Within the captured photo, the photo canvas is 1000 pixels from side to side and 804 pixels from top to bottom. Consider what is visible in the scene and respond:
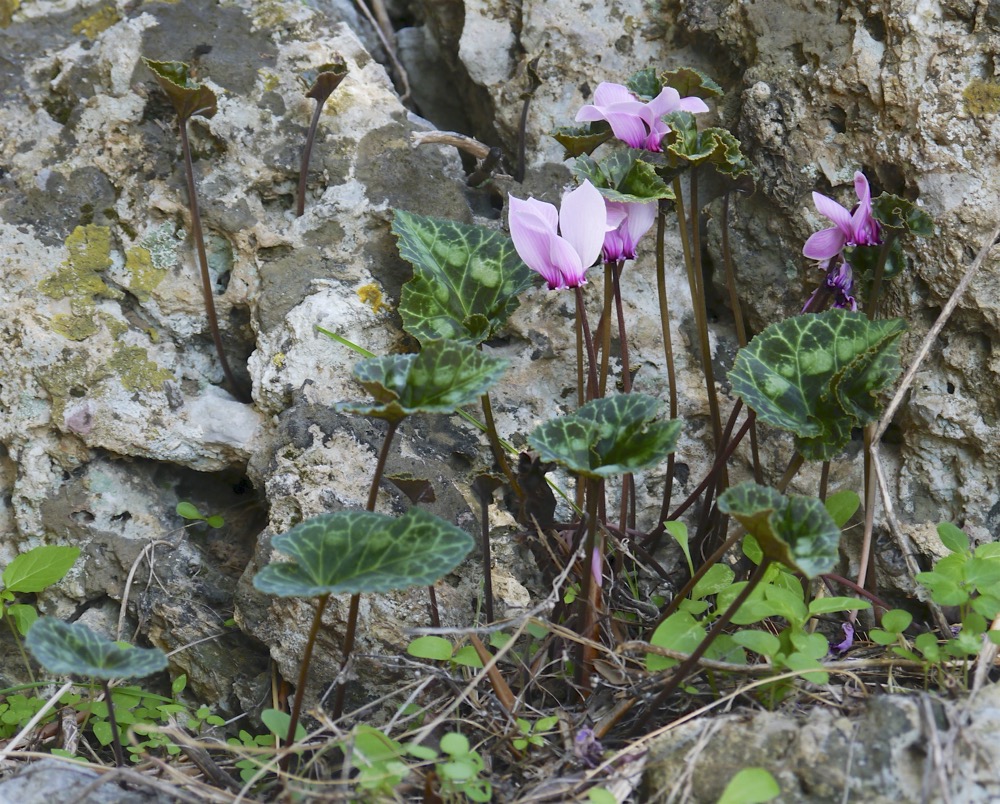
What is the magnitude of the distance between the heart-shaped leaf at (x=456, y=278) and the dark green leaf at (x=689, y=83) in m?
0.49

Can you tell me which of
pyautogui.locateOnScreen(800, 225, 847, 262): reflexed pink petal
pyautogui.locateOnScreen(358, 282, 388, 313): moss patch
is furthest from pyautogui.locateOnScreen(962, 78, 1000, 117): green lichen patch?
pyautogui.locateOnScreen(358, 282, 388, 313): moss patch

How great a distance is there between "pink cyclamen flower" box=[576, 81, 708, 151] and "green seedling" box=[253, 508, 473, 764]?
91 cm

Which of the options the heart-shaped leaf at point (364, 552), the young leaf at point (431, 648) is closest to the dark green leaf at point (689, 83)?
the heart-shaped leaf at point (364, 552)

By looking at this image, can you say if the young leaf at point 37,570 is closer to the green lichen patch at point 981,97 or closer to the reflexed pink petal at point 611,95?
the reflexed pink petal at point 611,95

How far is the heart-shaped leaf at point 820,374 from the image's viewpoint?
161 cm

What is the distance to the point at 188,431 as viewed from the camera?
2.06 m

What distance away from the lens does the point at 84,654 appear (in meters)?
1.38

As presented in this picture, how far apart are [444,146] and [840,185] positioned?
3.09 feet

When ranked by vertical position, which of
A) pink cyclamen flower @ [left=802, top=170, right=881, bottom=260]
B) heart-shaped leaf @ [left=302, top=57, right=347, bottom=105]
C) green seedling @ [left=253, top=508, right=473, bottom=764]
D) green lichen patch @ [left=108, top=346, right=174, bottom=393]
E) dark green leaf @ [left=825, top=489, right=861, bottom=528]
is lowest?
dark green leaf @ [left=825, top=489, right=861, bottom=528]

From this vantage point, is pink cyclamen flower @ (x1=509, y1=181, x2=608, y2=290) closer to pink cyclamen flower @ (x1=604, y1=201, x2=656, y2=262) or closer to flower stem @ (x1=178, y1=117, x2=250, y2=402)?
pink cyclamen flower @ (x1=604, y1=201, x2=656, y2=262)

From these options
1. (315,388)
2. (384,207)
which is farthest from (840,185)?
(315,388)

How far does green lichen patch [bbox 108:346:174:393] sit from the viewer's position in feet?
6.84

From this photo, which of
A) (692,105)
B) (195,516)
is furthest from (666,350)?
(195,516)

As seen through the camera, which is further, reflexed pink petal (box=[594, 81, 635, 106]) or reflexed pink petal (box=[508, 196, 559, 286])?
reflexed pink petal (box=[594, 81, 635, 106])
